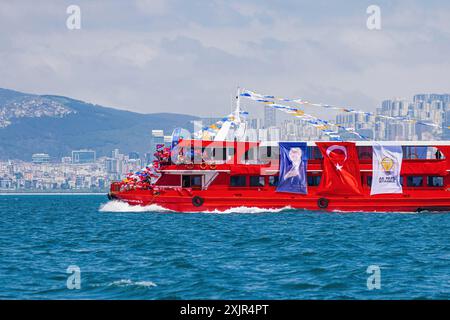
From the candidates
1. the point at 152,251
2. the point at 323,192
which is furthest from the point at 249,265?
the point at 323,192

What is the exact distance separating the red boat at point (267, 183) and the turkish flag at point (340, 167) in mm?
350

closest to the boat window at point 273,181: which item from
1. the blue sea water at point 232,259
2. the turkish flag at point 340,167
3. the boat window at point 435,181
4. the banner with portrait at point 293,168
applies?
the banner with portrait at point 293,168

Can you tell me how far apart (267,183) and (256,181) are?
2.61ft

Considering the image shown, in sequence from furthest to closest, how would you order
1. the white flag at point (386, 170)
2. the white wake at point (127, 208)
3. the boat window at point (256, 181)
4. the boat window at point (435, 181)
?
the white wake at point (127, 208)
the boat window at point (256, 181)
the boat window at point (435, 181)
the white flag at point (386, 170)

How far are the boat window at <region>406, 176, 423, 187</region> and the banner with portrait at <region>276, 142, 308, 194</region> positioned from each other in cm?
717

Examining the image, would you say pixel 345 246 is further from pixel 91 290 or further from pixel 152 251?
pixel 91 290

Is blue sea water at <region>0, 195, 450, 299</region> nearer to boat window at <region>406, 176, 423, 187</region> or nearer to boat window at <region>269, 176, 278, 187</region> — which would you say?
boat window at <region>406, 176, 423, 187</region>

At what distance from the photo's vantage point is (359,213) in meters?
57.7

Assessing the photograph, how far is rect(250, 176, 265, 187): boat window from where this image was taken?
58656 mm

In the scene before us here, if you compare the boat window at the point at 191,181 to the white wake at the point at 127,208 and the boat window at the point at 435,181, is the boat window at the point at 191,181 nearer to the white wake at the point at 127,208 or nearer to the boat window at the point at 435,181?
the white wake at the point at 127,208

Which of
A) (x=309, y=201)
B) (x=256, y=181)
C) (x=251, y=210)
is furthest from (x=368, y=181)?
(x=251, y=210)

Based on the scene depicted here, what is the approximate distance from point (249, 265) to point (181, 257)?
3545 mm

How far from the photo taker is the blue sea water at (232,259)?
76.0 feet

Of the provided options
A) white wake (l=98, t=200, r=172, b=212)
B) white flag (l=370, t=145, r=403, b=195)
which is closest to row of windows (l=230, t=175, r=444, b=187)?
white flag (l=370, t=145, r=403, b=195)
